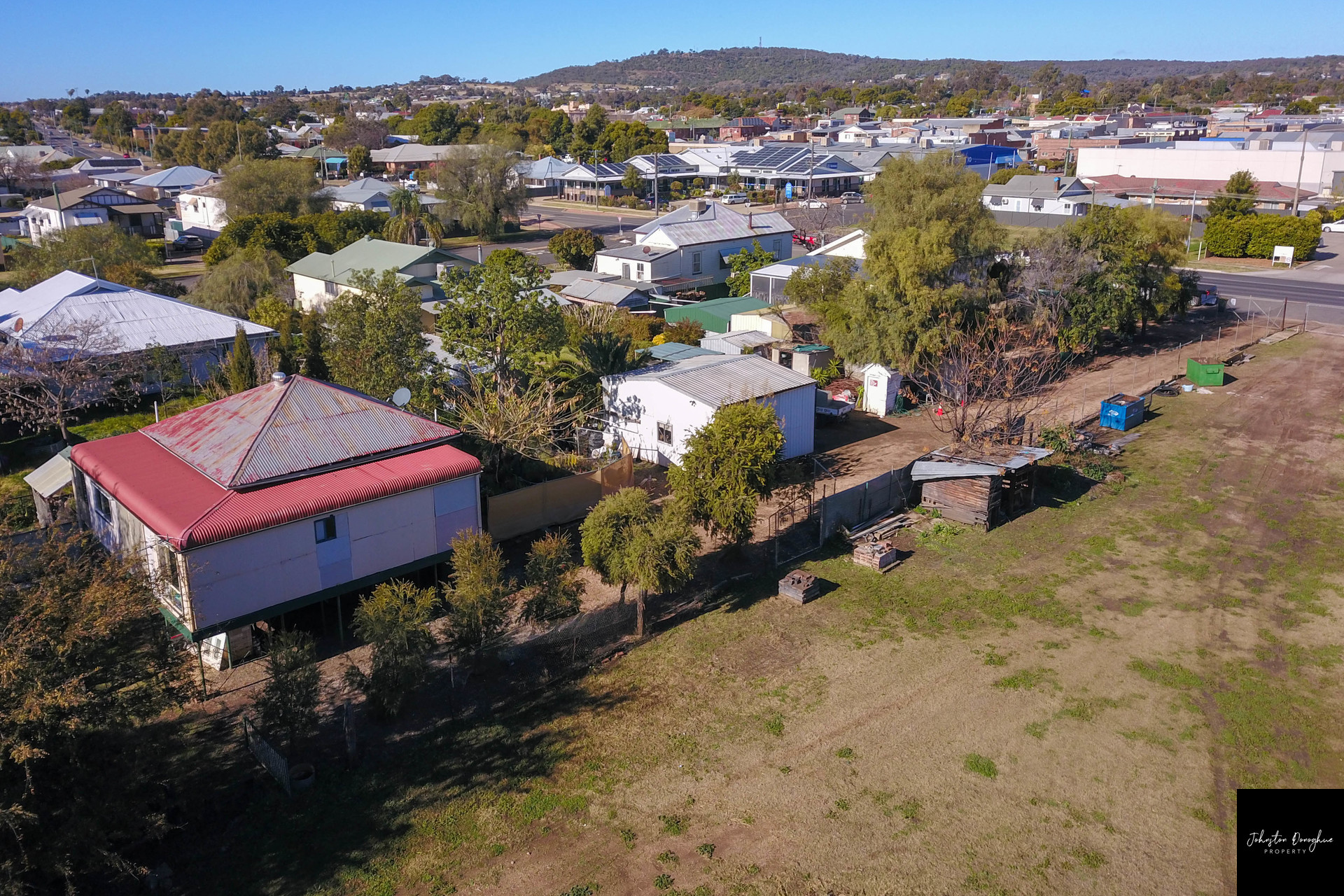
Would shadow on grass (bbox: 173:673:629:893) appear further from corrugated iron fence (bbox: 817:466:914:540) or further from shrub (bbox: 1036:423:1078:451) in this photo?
shrub (bbox: 1036:423:1078:451)

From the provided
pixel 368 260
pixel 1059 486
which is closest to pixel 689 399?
pixel 1059 486

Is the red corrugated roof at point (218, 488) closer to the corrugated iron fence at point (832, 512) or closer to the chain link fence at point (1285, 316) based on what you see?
the corrugated iron fence at point (832, 512)

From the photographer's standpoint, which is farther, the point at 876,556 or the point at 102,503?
the point at 876,556

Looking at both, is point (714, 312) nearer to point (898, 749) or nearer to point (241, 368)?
point (241, 368)

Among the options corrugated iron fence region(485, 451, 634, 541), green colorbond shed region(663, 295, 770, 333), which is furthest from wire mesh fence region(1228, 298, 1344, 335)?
corrugated iron fence region(485, 451, 634, 541)

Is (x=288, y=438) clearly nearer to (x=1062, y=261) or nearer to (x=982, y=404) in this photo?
(x=982, y=404)

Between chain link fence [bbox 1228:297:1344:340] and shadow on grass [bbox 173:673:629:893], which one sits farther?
chain link fence [bbox 1228:297:1344:340]

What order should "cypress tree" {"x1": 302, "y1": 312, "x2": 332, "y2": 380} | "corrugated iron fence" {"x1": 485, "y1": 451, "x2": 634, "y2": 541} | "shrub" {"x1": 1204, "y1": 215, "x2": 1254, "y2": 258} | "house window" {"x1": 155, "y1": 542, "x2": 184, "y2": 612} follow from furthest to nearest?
"shrub" {"x1": 1204, "y1": 215, "x2": 1254, "y2": 258} → "cypress tree" {"x1": 302, "y1": 312, "x2": 332, "y2": 380} → "corrugated iron fence" {"x1": 485, "y1": 451, "x2": 634, "y2": 541} → "house window" {"x1": 155, "y1": 542, "x2": 184, "y2": 612}
